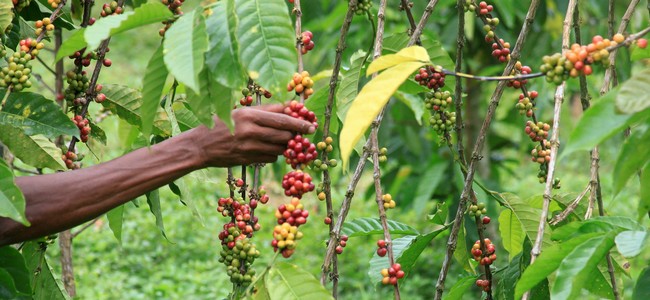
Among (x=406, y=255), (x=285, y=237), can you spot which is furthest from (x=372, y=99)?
(x=406, y=255)

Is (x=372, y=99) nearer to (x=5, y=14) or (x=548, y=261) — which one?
(x=548, y=261)

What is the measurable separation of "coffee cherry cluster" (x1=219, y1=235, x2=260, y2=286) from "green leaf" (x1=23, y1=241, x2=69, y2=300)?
574mm

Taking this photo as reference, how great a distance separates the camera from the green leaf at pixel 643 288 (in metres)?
1.38

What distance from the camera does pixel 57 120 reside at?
180 centimetres

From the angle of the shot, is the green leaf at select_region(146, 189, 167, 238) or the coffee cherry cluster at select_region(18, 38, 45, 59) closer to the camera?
the coffee cherry cluster at select_region(18, 38, 45, 59)

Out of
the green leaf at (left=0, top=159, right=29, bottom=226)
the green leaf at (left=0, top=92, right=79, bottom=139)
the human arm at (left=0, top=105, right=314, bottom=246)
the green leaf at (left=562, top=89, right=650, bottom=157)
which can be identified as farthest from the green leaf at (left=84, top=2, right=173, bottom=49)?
the green leaf at (left=562, top=89, right=650, bottom=157)

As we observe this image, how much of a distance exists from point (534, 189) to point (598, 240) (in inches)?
254

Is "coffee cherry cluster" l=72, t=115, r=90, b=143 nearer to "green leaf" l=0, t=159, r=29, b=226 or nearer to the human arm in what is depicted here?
the human arm

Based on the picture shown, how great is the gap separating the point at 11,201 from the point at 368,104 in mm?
642

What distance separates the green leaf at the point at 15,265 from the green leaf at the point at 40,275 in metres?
0.28

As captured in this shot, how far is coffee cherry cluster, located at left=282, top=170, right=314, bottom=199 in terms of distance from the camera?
138cm

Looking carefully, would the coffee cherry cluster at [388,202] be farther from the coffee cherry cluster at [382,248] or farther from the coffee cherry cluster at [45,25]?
the coffee cherry cluster at [45,25]

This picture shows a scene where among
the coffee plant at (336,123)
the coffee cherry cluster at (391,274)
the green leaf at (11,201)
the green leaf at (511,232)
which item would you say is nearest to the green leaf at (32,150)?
the coffee plant at (336,123)

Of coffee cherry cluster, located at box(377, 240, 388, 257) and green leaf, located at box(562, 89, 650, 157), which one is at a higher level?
green leaf, located at box(562, 89, 650, 157)
